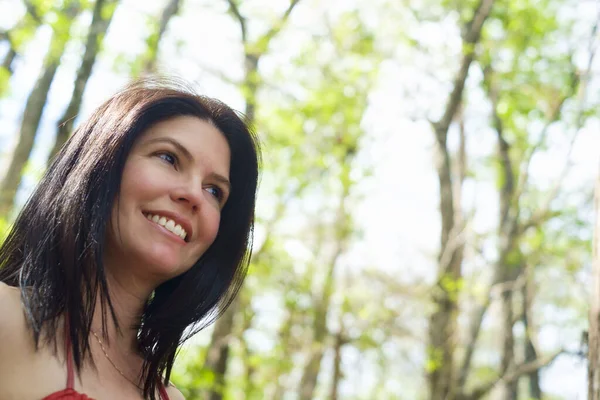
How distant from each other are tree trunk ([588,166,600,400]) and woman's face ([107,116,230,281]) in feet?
4.18

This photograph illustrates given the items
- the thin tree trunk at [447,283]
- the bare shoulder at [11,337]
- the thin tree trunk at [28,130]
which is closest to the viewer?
the bare shoulder at [11,337]

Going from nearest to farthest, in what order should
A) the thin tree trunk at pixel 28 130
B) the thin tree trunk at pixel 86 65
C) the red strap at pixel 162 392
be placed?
the red strap at pixel 162 392 → the thin tree trunk at pixel 86 65 → the thin tree trunk at pixel 28 130

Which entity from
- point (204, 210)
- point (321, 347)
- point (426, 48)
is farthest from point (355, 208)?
point (204, 210)

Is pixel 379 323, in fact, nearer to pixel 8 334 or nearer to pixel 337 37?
pixel 337 37

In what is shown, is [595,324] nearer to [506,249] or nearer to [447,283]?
[447,283]

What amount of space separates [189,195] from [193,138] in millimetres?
199

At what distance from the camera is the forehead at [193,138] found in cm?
195

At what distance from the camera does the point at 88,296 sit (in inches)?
71.1

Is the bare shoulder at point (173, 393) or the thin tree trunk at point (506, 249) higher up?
the thin tree trunk at point (506, 249)

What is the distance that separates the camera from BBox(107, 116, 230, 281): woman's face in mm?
1852

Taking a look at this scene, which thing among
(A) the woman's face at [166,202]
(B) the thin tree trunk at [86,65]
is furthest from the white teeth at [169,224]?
(B) the thin tree trunk at [86,65]

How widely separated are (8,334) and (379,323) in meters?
6.87

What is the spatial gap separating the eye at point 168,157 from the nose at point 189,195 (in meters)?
0.08

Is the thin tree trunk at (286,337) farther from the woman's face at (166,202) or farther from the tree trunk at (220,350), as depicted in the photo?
the woman's face at (166,202)
